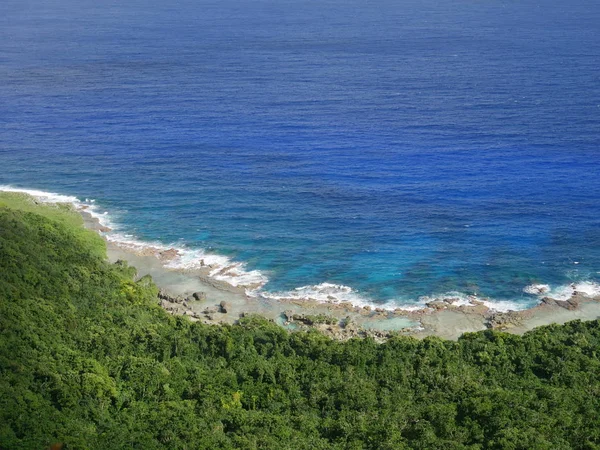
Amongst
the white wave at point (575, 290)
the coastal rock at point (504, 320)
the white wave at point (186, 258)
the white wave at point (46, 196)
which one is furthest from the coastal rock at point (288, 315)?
the white wave at point (46, 196)

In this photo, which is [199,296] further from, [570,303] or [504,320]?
[570,303]

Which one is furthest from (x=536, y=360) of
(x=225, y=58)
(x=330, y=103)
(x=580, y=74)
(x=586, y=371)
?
(x=225, y=58)

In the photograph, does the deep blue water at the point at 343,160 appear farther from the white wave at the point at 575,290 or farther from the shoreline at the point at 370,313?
the shoreline at the point at 370,313

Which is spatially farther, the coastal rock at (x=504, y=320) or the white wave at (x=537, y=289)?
the white wave at (x=537, y=289)

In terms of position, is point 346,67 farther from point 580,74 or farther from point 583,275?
point 583,275

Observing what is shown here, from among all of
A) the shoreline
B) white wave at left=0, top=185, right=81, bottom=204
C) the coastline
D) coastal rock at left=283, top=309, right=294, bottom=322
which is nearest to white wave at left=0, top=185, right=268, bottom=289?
the coastline

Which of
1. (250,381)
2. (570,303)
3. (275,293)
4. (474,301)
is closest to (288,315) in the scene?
(275,293)
